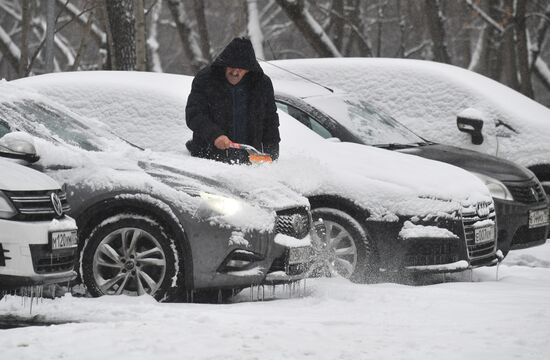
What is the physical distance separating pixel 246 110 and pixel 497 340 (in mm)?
3527

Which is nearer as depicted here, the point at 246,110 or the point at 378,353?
the point at 378,353

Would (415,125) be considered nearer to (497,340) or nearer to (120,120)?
(120,120)

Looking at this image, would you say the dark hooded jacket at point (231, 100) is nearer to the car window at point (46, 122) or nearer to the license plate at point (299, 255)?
the car window at point (46, 122)

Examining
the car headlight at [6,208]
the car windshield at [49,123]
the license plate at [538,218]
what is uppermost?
the car windshield at [49,123]

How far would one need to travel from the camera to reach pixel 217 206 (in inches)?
293

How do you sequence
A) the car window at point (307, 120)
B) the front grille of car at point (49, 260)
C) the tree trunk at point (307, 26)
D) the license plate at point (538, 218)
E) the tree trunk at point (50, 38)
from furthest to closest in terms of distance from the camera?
the tree trunk at point (307, 26) → the tree trunk at point (50, 38) → the license plate at point (538, 218) → the car window at point (307, 120) → the front grille of car at point (49, 260)

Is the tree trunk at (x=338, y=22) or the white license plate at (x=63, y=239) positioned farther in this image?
the tree trunk at (x=338, y=22)

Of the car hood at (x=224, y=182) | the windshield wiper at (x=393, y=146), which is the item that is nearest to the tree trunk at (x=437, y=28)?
the windshield wiper at (x=393, y=146)

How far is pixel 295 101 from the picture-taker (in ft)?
33.7

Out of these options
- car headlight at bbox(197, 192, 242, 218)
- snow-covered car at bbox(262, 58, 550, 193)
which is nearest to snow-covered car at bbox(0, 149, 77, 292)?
car headlight at bbox(197, 192, 242, 218)

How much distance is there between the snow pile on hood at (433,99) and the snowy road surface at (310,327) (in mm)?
3746

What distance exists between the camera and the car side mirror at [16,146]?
22.7ft

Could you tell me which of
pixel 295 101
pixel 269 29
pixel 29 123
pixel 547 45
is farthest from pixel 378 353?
pixel 547 45

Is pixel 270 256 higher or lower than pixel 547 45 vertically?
lower
